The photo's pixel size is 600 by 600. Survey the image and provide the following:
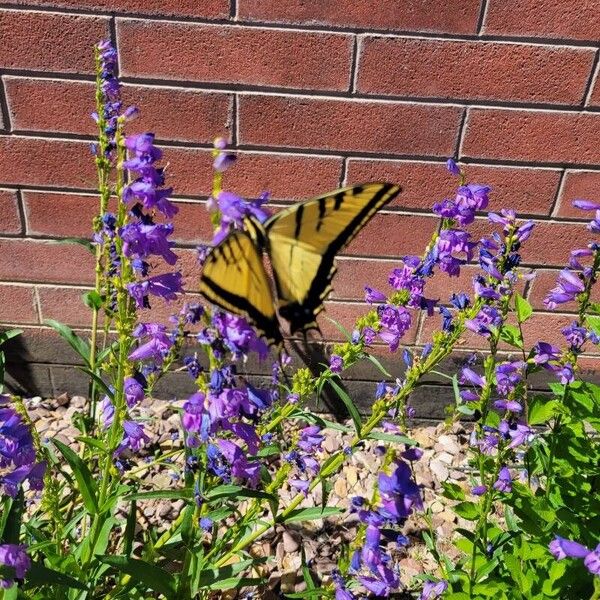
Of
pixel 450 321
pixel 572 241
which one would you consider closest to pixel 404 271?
pixel 450 321

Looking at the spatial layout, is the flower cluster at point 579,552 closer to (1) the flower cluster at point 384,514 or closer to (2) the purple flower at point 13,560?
(1) the flower cluster at point 384,514

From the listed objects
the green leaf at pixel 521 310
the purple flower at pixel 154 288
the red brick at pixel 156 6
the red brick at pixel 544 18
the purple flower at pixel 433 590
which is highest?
the red brick at pixel 544 18

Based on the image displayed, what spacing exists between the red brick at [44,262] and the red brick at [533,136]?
1.80 m

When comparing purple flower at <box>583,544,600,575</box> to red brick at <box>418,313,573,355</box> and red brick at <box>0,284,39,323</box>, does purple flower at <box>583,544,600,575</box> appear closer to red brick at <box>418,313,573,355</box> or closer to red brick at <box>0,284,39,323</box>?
red brick at <box>418,313,573,355</box>

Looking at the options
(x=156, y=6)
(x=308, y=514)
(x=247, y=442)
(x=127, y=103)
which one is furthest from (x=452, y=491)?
(x=156, y=6)

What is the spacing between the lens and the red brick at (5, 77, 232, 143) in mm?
2549

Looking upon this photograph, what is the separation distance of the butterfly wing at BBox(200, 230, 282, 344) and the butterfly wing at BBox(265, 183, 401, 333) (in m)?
0.14

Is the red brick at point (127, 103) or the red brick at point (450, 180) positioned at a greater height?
the red brick at point (127, 103)

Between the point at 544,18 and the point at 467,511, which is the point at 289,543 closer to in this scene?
the point at 467,511

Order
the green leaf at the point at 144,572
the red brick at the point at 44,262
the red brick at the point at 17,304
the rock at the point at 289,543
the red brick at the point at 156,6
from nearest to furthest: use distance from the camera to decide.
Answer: the green leaf at the point at 144,572 → the red brick at the point at 156,6 → the rock at the point at 289,543 → the red brick at the point at 44,262 → the red brick at the point at 17,304

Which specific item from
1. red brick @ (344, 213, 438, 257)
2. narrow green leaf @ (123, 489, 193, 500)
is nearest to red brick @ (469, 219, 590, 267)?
red brick @ (344, 213, 438, 257)

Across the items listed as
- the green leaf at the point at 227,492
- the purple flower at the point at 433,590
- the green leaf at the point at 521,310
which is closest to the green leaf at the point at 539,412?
the green leaf at the point at 521,310

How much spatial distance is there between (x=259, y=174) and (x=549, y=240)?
1359mm

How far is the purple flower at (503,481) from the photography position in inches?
74.0
